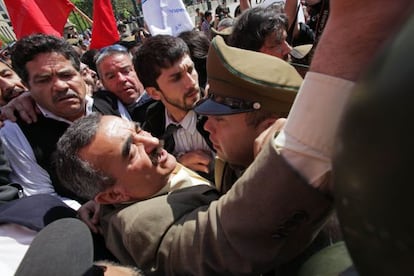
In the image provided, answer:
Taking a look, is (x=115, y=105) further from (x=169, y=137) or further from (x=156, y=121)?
(x=169, y=137)

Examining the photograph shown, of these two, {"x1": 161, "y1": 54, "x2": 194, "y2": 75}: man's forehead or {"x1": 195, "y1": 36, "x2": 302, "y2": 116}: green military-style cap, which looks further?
{"x1": 161, "y1": 54, "x2": 194, "y2": 75}: man's forehead

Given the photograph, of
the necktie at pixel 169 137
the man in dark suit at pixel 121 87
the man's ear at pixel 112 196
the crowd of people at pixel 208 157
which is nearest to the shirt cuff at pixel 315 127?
the crowd of people at pixel 208 157

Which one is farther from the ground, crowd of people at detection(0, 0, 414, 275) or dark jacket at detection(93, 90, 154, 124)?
→ crowd of people at detection(0, 0, 414, 275)

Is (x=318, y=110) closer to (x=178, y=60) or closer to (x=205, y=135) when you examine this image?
(x=205, y=135)

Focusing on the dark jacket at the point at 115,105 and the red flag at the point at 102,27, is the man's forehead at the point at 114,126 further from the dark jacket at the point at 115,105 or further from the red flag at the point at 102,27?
the red flag at the point at 102,27

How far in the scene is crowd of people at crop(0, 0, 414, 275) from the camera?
1.90 ft

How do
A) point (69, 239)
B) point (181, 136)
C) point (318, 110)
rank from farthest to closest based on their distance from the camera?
point (181, 136)
point (69, 239)
point (318, 110)

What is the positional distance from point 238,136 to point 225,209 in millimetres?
588

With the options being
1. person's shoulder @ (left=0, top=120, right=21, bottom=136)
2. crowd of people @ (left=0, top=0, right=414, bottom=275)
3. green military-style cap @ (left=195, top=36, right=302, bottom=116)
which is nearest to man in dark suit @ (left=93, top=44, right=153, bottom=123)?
crowd of people @ (left=0, top=0, right=414, bottom=275)

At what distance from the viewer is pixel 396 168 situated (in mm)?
302

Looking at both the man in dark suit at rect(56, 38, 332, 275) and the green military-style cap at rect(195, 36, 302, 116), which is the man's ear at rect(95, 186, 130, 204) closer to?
the man in dark suit at rect(56, 38, 332, 275)

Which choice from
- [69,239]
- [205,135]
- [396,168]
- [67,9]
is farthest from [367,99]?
[67,9]

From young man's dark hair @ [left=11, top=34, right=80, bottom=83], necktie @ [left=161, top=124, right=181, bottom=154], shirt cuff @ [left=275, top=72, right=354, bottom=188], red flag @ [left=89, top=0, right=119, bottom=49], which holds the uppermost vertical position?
shirt cuff @ [left=275, top=72, right=354, bottom=188]

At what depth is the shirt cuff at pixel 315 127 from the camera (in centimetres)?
60
